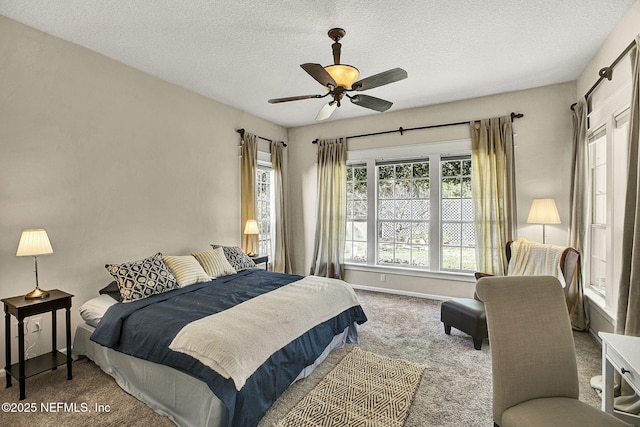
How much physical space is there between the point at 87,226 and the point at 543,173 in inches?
212

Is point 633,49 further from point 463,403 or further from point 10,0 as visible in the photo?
point 10,0

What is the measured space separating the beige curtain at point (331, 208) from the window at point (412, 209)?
0.22 meters

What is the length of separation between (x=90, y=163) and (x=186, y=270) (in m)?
1.45

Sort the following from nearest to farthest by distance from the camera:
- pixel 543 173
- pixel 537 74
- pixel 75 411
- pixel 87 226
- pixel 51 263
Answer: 1. pixel 75 411
2. pixel 51 263
3. pixel 87 226
4. pixel 537 74
5. pixel 543 173

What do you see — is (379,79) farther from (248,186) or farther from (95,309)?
(95,309)

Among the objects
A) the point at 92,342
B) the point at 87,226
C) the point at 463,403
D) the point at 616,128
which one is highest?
the point at 616,128

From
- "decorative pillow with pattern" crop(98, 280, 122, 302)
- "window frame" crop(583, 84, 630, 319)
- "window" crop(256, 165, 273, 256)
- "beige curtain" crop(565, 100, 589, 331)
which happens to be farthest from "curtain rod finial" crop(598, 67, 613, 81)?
"decorative pillow with pattern" crop(98, 280, 122, 302)

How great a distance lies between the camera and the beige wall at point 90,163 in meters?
2.66

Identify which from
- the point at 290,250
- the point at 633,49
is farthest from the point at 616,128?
the point at 290,250

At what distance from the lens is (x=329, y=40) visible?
2.94 metres

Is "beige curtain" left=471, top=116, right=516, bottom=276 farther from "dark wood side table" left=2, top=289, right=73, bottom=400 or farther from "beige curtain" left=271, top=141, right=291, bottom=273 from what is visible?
"dark wood side table" left=2, top=289, right=73, bottom=400

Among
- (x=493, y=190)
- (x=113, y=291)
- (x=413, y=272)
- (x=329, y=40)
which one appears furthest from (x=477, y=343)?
(x=113, y=291)

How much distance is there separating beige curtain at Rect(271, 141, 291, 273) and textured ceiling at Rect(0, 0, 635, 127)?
177cm

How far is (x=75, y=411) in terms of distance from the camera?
2178 mm
